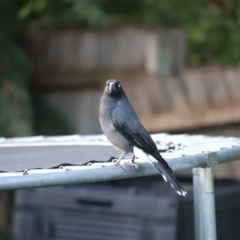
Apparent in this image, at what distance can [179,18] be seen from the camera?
16.2ft

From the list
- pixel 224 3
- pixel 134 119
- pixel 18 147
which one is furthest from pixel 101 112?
pixel 224 3

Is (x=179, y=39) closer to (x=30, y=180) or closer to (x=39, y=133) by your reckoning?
(x=39, y=133)

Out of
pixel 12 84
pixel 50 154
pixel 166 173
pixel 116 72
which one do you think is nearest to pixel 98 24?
pixel 116 72

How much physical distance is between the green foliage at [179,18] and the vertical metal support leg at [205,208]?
1.99m

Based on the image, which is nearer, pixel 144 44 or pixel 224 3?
pixel 144 44

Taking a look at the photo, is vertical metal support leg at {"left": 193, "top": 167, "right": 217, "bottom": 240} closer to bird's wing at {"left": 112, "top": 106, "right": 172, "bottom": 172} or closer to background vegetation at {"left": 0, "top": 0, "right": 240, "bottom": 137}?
bird's wing at {"left": 112, "top": 106, "right": 172, "bottom": 172}

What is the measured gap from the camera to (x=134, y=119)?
8.14 ft

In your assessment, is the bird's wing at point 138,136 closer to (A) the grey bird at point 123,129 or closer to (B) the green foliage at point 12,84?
(A) the grey bird at point 123,129

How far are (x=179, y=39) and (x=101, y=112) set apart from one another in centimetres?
224

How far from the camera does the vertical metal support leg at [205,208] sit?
7.16 feet

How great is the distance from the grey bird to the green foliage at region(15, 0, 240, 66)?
1.48 m

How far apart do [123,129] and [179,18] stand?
8.62ft

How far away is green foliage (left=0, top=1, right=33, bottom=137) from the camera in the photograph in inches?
160

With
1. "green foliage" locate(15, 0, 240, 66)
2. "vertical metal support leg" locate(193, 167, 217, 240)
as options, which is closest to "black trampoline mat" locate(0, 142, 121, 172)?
"vertical metal support leg" locate(193, 167, 217, 240)
